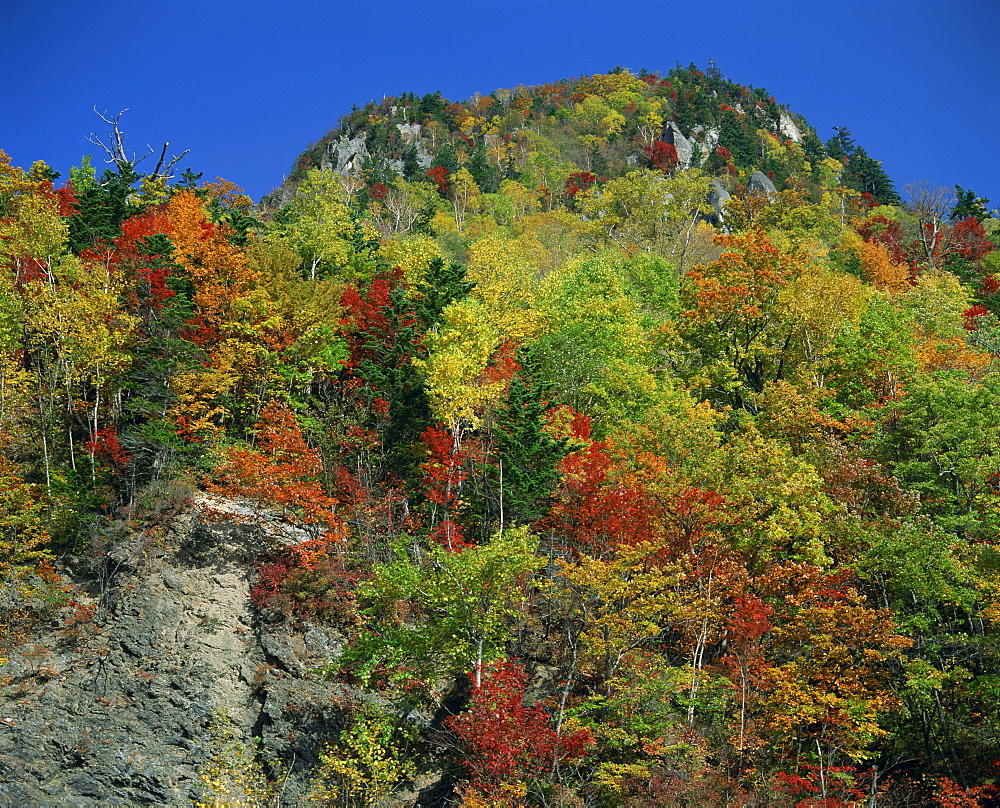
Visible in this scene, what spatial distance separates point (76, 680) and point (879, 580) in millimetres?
22919

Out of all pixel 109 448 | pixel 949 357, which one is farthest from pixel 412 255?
pixel 949 357

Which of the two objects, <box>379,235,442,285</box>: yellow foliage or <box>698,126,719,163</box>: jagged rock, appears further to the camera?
<box>698,126,719,163</box>: jagged rock

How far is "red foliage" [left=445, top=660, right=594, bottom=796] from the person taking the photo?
18.9m

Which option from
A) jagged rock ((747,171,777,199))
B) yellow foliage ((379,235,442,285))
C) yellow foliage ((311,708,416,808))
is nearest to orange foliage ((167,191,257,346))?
yellow foliage ((379,235,442,285))

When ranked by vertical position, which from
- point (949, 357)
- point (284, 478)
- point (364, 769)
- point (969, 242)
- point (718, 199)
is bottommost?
point (364, 769)

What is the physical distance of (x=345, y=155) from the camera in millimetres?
97125

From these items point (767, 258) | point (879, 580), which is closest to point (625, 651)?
point (879, 580)

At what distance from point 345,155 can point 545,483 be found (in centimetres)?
8088

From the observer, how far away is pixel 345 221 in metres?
43.6

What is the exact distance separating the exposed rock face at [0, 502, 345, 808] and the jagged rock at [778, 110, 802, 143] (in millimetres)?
120363

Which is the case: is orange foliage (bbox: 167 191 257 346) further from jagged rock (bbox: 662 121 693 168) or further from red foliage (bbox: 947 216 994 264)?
jagged rock (bbox: 662 121 693 168)

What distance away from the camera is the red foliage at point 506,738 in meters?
18.9

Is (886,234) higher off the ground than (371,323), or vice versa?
(886,234)

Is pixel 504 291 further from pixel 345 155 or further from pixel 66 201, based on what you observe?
pixel 345 155
